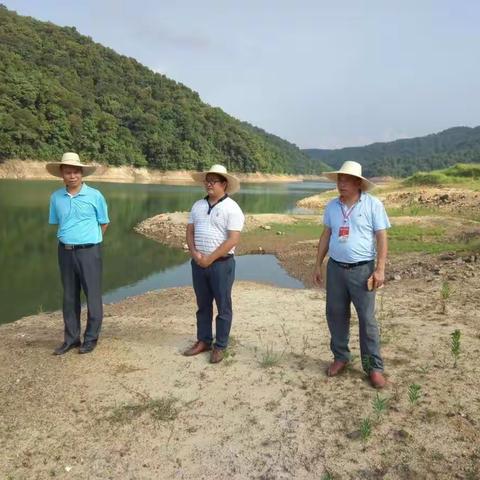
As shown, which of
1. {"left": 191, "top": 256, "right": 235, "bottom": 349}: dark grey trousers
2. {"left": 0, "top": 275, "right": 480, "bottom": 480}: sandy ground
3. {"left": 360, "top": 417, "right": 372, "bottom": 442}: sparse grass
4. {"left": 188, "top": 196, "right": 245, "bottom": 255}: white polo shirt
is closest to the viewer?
{"left": 0, "top": 275, "right": 480, "bottom": 480}: sandy ground

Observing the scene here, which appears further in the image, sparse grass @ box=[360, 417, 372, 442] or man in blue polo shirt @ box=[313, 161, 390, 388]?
man in blue polo shirt @ box=[313, 161, 390, 388]

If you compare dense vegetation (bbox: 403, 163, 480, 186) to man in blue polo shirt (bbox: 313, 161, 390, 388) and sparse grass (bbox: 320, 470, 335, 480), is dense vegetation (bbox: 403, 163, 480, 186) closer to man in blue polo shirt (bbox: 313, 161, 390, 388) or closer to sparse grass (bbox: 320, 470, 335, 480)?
man in blue polo shirt (bbox: 313, 161, 390, 388)

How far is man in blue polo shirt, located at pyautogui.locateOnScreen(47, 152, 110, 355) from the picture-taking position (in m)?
5.02

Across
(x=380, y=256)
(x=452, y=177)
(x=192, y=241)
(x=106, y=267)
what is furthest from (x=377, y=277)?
(x=452, y=177)

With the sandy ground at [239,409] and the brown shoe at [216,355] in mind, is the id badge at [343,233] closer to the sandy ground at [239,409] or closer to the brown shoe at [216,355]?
the sandy ground at [239,409]

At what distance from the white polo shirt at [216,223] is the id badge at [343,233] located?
39.3 inches

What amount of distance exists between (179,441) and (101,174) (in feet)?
253

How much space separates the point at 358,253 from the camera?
4.20 m

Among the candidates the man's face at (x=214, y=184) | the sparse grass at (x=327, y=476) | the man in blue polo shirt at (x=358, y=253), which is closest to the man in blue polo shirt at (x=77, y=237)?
the man's face at (x=214, y=184)

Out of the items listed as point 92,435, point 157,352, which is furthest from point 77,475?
point 157,352

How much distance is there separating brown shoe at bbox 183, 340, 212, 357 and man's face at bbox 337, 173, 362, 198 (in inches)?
94.3

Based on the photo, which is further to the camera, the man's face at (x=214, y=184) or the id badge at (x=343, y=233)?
the man's face at (x=214, y=184)

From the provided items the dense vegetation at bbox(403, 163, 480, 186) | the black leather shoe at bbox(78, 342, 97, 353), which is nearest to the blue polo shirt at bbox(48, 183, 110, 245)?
the black leather shoe at bbox(78, 342, 97, 353)

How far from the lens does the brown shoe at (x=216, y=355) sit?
500 centimetres
